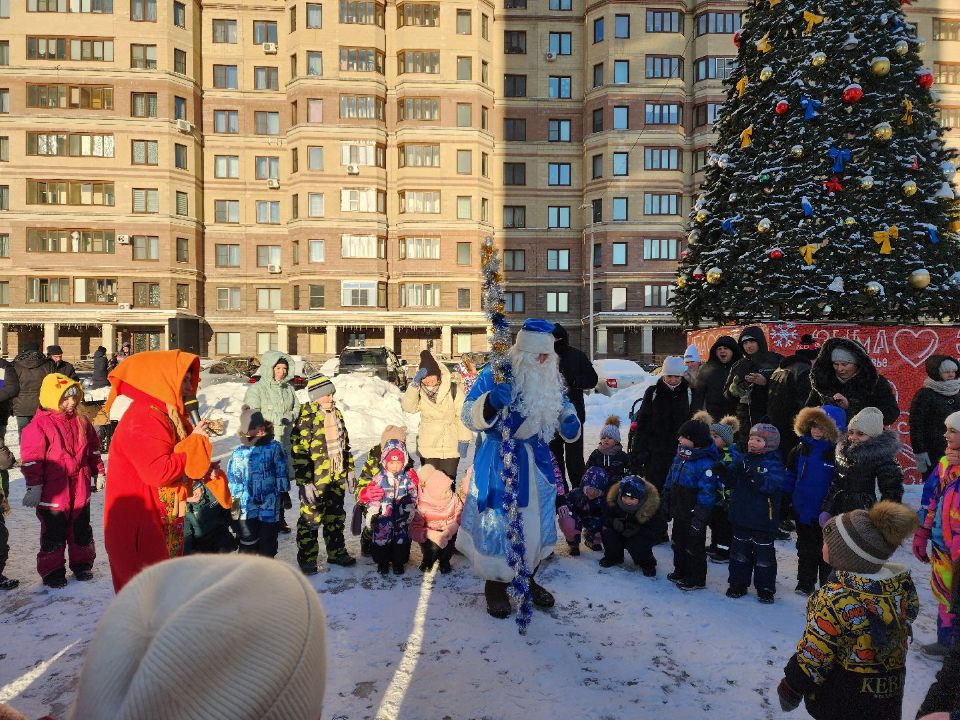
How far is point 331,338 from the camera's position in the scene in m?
35.2

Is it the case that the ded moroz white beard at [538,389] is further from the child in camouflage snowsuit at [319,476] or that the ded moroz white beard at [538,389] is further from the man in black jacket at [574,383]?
the child in camouflage snowsuit at [319,476]

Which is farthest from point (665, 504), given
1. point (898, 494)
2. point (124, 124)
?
point (124, 124)

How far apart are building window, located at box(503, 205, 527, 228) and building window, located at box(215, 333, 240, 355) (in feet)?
64.8

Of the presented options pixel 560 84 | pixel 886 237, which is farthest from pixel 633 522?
pixel 560 84

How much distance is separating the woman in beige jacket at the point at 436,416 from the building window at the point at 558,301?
108 ft

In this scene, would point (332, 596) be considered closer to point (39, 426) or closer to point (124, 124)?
point (39, 426)

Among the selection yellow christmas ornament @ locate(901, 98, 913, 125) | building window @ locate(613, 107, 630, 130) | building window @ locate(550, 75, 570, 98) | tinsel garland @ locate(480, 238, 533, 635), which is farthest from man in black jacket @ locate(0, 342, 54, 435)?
building window @ locate(550, 75, 570, 98)

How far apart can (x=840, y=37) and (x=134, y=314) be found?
36762 mm

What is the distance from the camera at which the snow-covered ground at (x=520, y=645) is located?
3227 millimetres

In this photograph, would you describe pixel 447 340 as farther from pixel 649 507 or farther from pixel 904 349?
pixel 649 507

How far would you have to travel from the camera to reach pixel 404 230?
116 ft

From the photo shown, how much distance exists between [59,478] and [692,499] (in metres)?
5.39

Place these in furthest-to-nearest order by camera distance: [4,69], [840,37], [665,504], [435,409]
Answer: [4,69] < [840,37] < [435,409] < [665,504]

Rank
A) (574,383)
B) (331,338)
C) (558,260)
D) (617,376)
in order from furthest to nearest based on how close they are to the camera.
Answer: (558,260) < (331,338) < (617,376) < (574,383)
